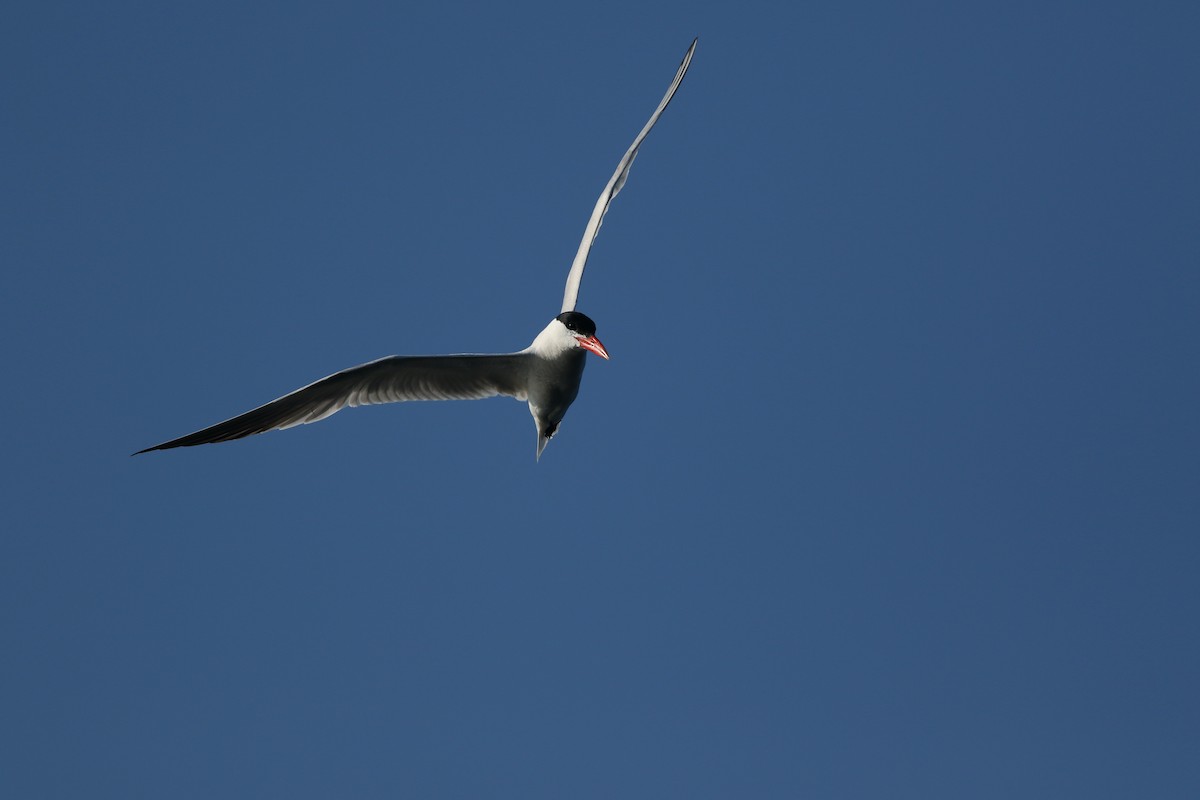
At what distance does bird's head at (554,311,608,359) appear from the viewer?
831 cm

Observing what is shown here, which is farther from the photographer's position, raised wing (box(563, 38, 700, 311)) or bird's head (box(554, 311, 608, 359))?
raised wing (box(563, 38, 700, 311))

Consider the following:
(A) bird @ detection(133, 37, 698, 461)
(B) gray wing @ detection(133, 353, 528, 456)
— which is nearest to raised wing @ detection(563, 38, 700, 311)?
(A) bird @ detection(133, 37, 698, 461)

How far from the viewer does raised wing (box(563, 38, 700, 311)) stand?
9.30m

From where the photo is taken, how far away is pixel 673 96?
9.94 meters

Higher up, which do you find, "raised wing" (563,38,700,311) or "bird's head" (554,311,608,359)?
"raised wing" (563,38,700,311)

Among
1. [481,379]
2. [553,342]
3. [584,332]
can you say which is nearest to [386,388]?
[481,379]

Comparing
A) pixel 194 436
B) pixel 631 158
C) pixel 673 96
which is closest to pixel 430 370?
pixel 194 436

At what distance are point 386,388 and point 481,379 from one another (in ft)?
2.65

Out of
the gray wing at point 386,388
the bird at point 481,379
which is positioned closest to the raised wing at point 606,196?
the bird at point 481,379

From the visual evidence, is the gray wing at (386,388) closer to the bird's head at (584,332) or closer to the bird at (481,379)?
the bird at (481,379)

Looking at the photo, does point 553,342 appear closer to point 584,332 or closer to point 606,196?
point 584,332

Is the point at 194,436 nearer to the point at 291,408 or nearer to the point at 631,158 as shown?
the point at 291,408

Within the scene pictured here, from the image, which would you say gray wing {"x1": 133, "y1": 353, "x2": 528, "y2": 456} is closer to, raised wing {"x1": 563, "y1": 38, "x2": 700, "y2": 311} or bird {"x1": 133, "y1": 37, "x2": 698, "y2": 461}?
bird {"x1": 133, "y1": 37, "x2": 698, "y2": 461}

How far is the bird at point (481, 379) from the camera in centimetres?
845
